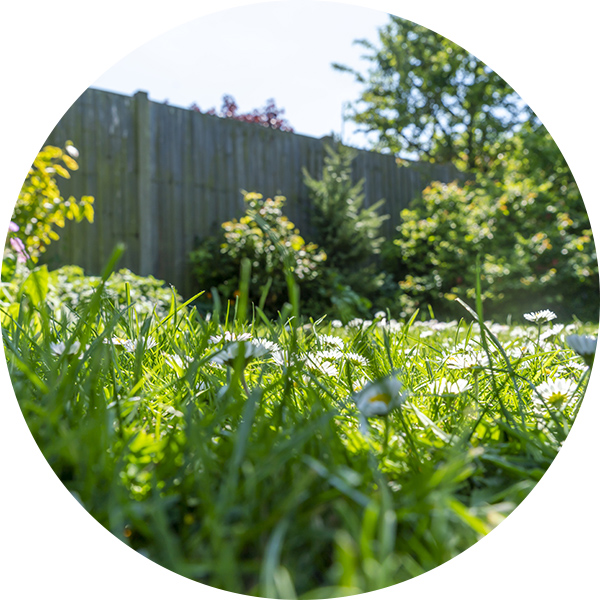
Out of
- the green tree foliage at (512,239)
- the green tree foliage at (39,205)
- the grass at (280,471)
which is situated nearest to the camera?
the grass at (280,471)

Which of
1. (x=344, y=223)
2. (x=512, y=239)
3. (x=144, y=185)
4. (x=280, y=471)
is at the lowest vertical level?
(x=280, y=471)

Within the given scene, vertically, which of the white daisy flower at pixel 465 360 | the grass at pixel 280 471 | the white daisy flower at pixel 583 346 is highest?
the white daisy flower at pixel 583 346

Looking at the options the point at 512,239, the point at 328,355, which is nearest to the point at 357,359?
the point at 328,355

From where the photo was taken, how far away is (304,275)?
4.28 m

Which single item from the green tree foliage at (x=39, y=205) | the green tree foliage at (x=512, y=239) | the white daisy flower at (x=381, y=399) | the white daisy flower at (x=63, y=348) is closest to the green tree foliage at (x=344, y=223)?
the green tree foliage at (x=512, y=239)

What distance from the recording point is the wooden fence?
4230 mm

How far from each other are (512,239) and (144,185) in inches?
145

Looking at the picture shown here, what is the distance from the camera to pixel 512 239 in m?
5.29

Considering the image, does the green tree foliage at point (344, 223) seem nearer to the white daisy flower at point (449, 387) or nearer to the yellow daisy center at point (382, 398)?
the white daisy flower at point (449, 387)

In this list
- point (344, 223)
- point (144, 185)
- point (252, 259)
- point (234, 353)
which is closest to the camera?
point (234, 353)

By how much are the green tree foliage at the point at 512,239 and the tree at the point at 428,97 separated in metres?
0.47

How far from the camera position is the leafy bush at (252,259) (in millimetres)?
3961

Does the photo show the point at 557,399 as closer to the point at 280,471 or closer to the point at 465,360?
the point at 465,360

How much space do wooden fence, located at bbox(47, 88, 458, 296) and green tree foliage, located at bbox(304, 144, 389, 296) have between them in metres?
0.45
